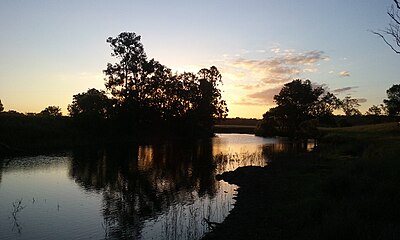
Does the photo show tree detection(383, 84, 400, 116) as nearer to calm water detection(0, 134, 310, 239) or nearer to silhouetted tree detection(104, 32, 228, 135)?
silhouetted tree detection(104, 32, 228, 135)

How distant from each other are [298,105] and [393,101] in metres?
33.5

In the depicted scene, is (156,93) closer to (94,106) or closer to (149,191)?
(94,106)

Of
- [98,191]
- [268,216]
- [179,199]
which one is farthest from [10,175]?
[268,216]

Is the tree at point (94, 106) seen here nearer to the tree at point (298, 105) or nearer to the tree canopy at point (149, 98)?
the tree canopy at point (149, 98)

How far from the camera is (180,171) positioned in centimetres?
4059

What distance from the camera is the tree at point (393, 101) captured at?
117m

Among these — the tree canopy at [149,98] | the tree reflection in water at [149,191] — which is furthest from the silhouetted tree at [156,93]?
the tree reflection in water at [149,191]

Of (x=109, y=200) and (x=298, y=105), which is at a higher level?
(x=298, y=105)

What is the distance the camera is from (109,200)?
26062 mm

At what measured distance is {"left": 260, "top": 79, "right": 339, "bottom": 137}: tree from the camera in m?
112

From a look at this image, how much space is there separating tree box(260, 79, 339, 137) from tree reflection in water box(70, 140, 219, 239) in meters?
69.5

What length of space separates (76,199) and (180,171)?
619 inches

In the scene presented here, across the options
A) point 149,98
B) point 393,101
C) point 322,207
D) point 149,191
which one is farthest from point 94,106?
point 393,101

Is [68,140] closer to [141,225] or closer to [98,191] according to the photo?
[98,191]
